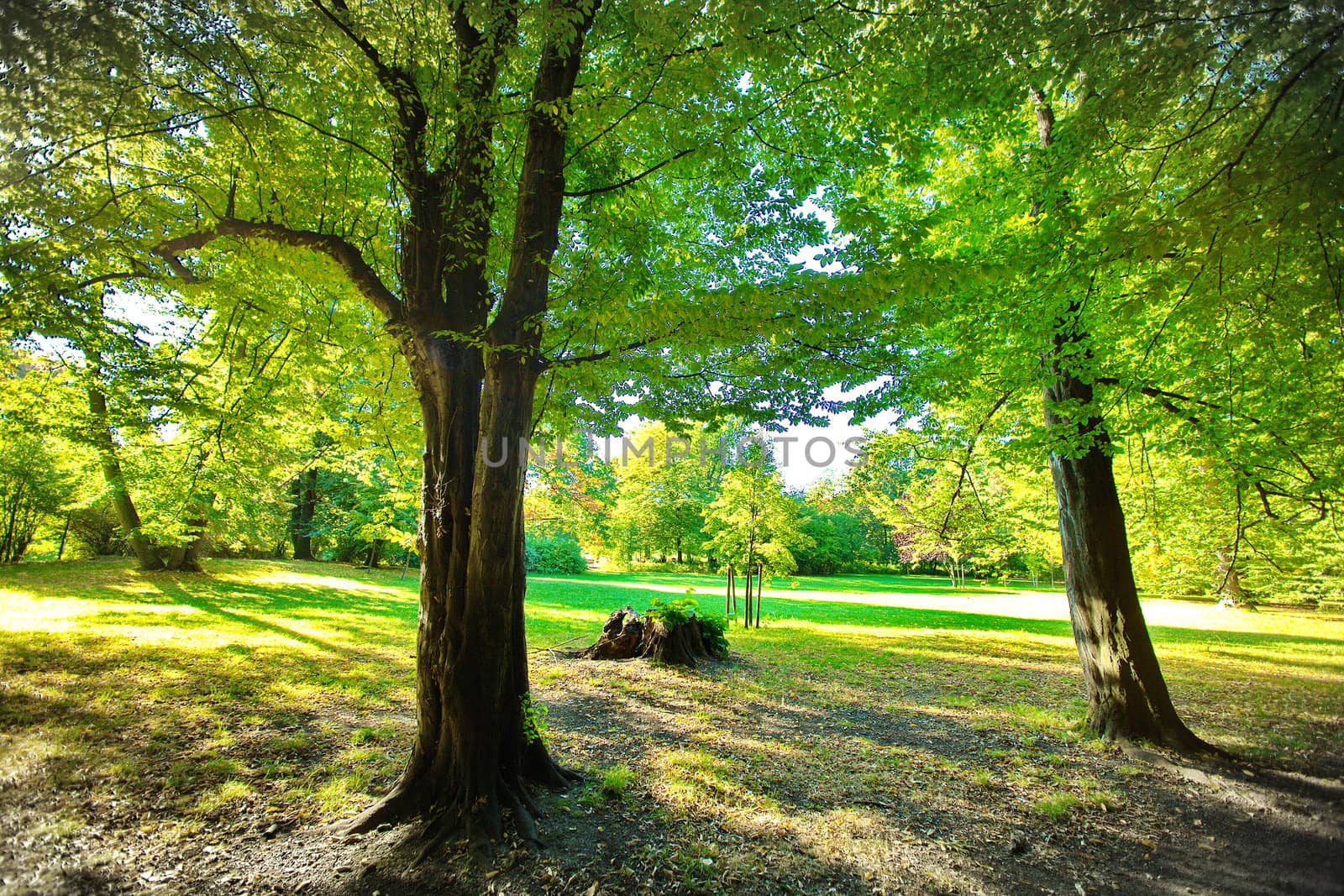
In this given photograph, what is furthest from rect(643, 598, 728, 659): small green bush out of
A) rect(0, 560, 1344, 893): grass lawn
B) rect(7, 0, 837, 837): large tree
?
rect(7, 0, 837, 837): large tree

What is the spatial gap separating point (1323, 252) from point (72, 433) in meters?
11.6

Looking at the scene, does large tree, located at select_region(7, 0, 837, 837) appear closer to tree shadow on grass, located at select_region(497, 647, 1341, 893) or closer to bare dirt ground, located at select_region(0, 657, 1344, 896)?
bare dirt ground, located at select_region(0, 657, 1344, 896)

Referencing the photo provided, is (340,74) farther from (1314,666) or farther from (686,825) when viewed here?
(1314,666)

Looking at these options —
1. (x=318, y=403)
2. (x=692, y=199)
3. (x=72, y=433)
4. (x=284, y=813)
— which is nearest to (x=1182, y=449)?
(x=692, y=199)

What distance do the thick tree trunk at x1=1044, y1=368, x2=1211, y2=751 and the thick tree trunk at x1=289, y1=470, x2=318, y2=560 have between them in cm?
2660

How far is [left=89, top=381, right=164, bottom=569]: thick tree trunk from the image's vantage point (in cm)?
663

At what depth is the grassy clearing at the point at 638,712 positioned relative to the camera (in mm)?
3656

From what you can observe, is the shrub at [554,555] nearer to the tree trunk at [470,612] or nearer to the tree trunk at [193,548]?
the tree trunk at [193,548]

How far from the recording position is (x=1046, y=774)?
460cm

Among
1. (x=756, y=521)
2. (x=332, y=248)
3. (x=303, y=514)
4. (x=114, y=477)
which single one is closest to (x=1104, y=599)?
(x=332, y=248)

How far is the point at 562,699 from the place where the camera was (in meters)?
6.49

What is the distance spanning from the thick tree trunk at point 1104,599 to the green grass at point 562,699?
47 cm

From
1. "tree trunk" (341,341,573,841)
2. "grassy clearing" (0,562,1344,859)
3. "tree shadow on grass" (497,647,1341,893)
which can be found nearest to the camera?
"tree shadow on grass" (497,647,1341,893)

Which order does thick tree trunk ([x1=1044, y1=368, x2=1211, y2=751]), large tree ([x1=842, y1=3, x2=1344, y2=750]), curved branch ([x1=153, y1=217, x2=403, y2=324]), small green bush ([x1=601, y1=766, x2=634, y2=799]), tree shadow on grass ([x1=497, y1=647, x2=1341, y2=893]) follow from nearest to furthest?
large tree ([x1=842, y1=3, x2=1344, y2=750]) < tree shadow on grass ([x1=497, y1=647, x2=1341, y2=893]) < small green bush ([x1=601, y1=766, x2=634, y2=799]) < curved branch ([x1=153, y1=217, x2=403, y2=324]) < thick tree trunk ([x1=1044, y1=368, x2=1211, y2=751])
